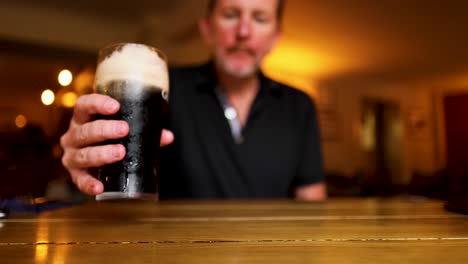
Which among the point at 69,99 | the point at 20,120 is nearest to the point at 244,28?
the point at 69,99

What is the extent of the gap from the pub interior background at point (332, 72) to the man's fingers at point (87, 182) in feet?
5.08

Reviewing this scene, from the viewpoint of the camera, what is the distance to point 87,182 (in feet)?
2.23

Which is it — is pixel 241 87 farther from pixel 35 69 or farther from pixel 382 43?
pixel 35 69

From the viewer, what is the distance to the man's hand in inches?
25.1

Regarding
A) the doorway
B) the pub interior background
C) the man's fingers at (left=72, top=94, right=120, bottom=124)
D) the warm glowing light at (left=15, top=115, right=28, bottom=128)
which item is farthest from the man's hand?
the warm glowing light at (left=15, top=115, right=28, bottom=128)

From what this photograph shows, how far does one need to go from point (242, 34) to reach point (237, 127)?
0.39m

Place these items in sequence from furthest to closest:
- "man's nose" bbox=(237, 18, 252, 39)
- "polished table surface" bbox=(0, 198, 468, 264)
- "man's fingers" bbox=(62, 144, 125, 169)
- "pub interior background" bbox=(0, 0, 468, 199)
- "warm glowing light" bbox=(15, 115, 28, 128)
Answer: "warm glowing light" bbox=(15, 115, 28, 128) < "pub interior background" bbox=(0, 0, 468, 199) < "man's nose" bbox=(237, 18, 252, 39) < "man's fingers" bbox=(62, 144, 125, 169) < "polished table surface" bbox=(0, 198, 468, 264)

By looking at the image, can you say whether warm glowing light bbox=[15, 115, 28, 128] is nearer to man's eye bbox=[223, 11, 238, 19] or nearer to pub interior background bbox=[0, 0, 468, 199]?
pub interior background bbox=[0, 0, 468, 199]

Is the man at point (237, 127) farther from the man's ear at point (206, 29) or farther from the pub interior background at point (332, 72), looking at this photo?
the pub interior background at point (332, 72)

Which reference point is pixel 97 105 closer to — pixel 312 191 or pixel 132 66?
pixel 132 66

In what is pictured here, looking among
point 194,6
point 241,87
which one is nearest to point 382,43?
point 194,6

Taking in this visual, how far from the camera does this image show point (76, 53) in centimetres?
603

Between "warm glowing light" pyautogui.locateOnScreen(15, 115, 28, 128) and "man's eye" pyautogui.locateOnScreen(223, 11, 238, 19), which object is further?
"warm glowing light" pyautogui.locateOnScreen(15, 115, 28, 128)

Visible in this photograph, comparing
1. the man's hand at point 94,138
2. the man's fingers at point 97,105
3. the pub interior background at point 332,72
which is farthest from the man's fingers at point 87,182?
the pub interior background at point 332,72
